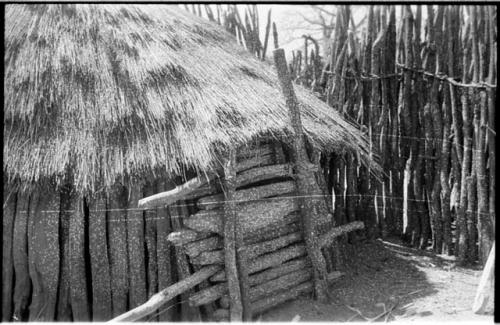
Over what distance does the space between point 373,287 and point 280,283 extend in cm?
93

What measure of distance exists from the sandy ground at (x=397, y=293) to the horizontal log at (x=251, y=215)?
0.72 m

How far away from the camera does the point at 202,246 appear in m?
4.39

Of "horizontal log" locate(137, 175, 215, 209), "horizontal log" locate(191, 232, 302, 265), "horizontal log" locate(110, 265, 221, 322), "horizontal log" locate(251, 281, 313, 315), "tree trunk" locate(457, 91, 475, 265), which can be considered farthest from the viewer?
"tree trunk" locate(457, 91, 475, 265)

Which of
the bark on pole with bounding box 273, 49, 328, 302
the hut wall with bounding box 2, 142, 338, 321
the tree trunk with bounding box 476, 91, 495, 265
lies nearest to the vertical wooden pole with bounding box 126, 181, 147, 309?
the hut wall with bounding box 2, 142, 338, 321

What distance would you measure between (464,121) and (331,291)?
6.48ft

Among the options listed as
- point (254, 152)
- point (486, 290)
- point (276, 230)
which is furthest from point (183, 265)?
point (486, 290)

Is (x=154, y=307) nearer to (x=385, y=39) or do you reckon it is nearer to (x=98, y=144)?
(x=98, y=144)

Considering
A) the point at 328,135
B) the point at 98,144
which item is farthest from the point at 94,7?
the point at 328,135

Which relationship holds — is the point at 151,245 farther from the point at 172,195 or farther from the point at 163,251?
the point at 172,195

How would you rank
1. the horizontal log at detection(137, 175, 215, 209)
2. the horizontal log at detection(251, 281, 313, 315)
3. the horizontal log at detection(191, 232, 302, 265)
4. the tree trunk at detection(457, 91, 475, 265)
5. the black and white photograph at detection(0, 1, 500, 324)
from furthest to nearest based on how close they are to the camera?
the tree trunk at detection(457, 91, 475, 265) → the horizontal log at detection(251, 281, 313, 315) → the horizontal log at detection(191, 232, 302, 265) → the black and white photograph at detection(0, 1, 500, 324) → the horizontal log at detection(137, 175, 215, 209)

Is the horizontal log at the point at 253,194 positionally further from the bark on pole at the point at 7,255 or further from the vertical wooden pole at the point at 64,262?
the bark on pole at the point at 7,255

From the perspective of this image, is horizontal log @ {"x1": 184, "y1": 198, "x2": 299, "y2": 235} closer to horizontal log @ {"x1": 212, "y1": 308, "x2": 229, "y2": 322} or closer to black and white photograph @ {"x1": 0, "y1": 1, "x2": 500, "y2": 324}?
black and white photograph @ {"x1": 0, "y1": 1, "x2": 500, "y2": 324}

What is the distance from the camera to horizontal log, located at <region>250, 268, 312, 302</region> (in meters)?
4.57

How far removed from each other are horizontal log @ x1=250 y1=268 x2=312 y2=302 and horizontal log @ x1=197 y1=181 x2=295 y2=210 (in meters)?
0.69
